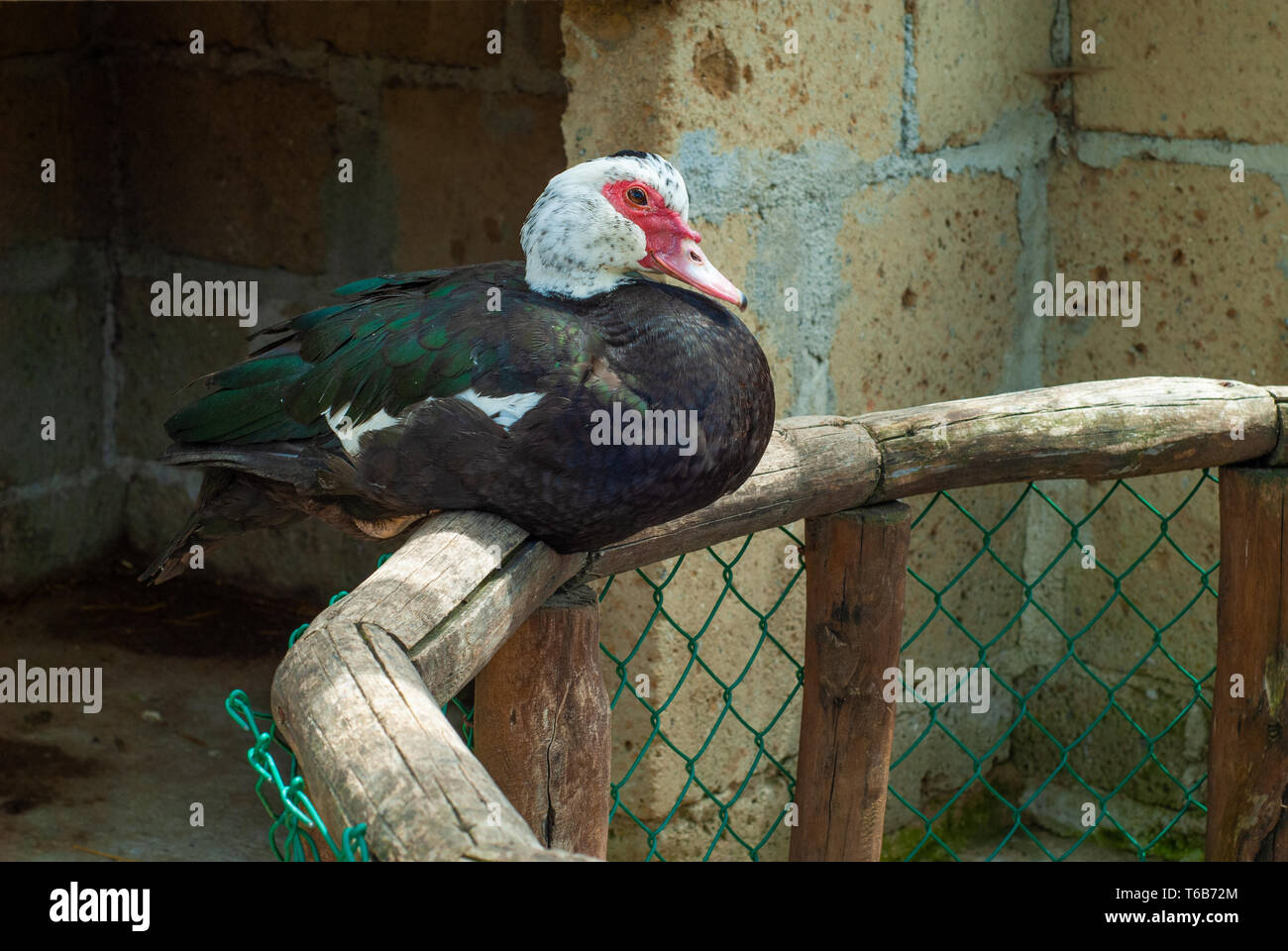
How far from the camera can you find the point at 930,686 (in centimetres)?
303

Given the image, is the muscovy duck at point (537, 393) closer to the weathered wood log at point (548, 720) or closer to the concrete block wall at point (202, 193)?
the weathered wood log at point (548, 720)

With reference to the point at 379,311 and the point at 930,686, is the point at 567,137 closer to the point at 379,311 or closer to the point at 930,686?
the point at 379,311

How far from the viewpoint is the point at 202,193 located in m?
3.97

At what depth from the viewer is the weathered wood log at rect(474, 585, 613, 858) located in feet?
5.26

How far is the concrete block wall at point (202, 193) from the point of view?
11.6 ft

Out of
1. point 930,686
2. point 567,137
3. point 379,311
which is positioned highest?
point 567,137

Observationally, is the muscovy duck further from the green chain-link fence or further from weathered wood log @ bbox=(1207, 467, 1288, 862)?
the green chain-link fence

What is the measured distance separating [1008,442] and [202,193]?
280 cm

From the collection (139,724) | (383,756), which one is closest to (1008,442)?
(383,756)

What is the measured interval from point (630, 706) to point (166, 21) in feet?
8.11

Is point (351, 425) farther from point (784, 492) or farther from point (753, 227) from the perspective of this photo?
point (753, 227)

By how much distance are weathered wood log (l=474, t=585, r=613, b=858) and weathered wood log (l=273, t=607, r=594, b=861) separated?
16.7 inches

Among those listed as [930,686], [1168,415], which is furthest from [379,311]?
[930,686]

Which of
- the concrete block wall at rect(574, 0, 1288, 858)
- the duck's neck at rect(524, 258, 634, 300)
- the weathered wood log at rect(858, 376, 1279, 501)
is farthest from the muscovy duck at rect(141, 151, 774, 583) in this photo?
the concrete block wall at rect(574, 0, 1288, 858)
